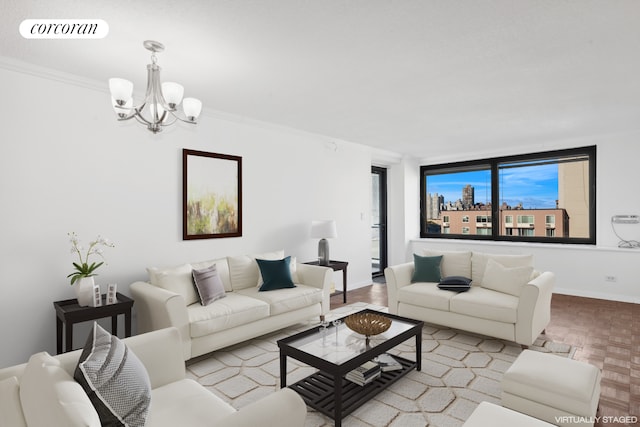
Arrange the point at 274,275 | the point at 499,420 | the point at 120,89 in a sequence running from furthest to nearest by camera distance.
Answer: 1. the point at 274,275
2. the point at 120,89
3. the point at 499,420

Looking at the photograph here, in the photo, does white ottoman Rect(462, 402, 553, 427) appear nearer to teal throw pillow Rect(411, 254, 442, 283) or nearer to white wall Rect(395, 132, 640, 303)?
teal throw pillow Rect(411, 254, 442, 283)

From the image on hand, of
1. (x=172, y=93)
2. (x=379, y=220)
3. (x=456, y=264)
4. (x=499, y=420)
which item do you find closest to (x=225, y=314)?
(x=172, y=93)

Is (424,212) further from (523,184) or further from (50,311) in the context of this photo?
(50,311)

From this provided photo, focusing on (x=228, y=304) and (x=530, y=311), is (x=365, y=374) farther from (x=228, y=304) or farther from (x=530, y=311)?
(x=530, y=311)

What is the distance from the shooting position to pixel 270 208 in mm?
4887

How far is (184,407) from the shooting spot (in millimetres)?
1737

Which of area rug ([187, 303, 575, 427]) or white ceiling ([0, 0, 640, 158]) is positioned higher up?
white ceiling ([0, 0, 640, 158])

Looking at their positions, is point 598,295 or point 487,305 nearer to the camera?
point 487,305

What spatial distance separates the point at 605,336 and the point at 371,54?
151 inches

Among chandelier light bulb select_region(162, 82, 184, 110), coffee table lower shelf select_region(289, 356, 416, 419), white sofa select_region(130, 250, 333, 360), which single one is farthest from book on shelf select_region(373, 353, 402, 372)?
chandelier light bulb select_region(162, 82, 184, 110)

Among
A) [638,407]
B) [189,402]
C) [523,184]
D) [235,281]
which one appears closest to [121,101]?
[189,402]

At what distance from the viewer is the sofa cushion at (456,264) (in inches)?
170

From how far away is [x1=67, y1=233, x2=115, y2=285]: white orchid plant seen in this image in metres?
3.04

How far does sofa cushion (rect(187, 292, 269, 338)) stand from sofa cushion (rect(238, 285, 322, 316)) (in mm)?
105
